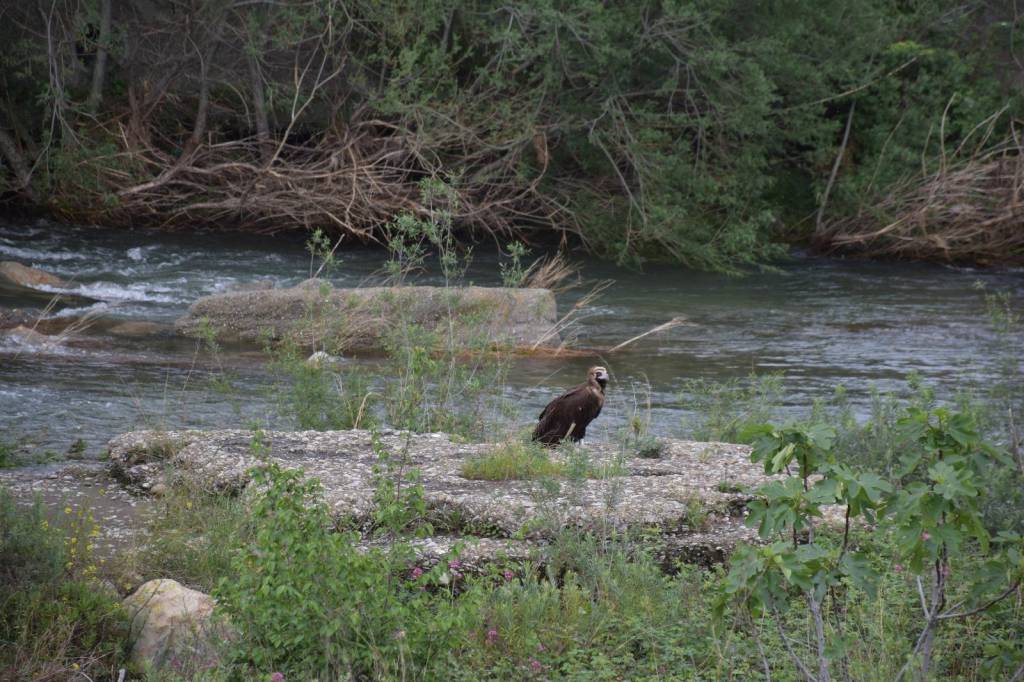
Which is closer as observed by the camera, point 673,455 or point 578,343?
point 673,455

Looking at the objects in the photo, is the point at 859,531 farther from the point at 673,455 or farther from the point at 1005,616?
the point at 673,455

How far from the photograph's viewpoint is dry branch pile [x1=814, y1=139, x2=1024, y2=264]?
19281 millimetres

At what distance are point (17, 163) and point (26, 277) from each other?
4303mm

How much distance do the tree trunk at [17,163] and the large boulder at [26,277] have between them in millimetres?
3510

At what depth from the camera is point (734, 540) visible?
5457 mm

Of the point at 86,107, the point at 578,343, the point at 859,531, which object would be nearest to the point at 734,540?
the point at 859,531

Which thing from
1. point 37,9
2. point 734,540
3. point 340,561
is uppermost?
point 37,9

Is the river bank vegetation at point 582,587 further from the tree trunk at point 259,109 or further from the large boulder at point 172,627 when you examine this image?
the tree trunk at point 259,109

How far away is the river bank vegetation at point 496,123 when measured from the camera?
59.0 ft

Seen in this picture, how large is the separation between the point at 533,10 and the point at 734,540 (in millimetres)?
13411

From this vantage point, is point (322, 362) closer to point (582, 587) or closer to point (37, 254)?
point (582, 587)

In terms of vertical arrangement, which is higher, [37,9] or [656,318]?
[37,9]

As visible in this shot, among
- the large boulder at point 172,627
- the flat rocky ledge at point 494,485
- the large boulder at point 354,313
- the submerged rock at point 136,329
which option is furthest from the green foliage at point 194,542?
the submerged rock at point 136,329

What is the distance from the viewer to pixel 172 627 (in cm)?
440
